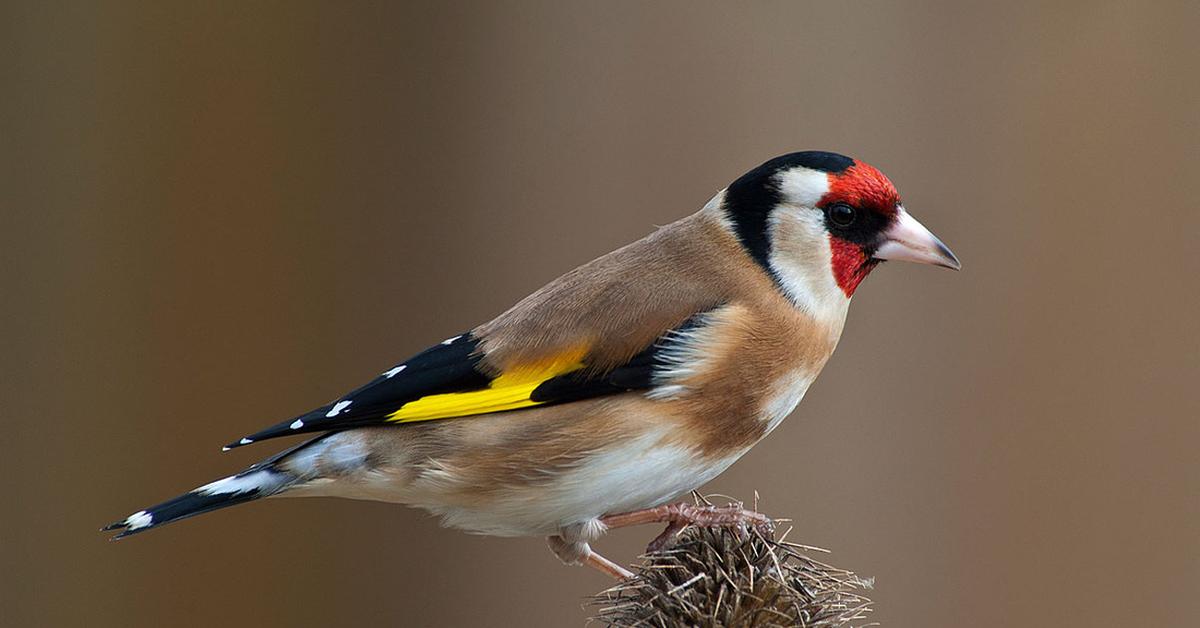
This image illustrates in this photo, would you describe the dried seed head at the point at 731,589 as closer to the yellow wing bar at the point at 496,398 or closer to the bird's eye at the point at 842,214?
the yellow wing bar at the point at 496,398

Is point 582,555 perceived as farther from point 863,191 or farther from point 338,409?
point 863,191

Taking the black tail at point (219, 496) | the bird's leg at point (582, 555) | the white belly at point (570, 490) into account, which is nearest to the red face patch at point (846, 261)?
the white belly at point (570, 490)

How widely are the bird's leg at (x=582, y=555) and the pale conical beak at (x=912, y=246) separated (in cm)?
89

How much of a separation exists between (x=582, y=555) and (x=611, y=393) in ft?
1.28

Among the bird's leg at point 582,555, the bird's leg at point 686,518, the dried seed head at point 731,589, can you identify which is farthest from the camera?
the bird's leg at point 582,555

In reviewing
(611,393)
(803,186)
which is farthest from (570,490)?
(803,186)

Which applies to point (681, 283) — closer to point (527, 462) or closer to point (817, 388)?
point (527, 462)

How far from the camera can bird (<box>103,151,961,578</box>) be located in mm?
2682

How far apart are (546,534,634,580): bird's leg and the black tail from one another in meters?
0.58

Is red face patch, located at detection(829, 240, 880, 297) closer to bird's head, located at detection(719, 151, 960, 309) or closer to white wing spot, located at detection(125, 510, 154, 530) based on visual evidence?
bird's head, located at detection(719, 151, 960, 309)

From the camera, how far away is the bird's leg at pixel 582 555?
279 centimetres

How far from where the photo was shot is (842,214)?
2.85 meters

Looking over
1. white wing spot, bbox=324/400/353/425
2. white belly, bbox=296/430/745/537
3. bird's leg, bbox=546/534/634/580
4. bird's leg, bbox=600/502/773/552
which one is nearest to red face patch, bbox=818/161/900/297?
white belly, bbox=296/430/745/537

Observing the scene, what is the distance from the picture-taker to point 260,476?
2730 millimetres
